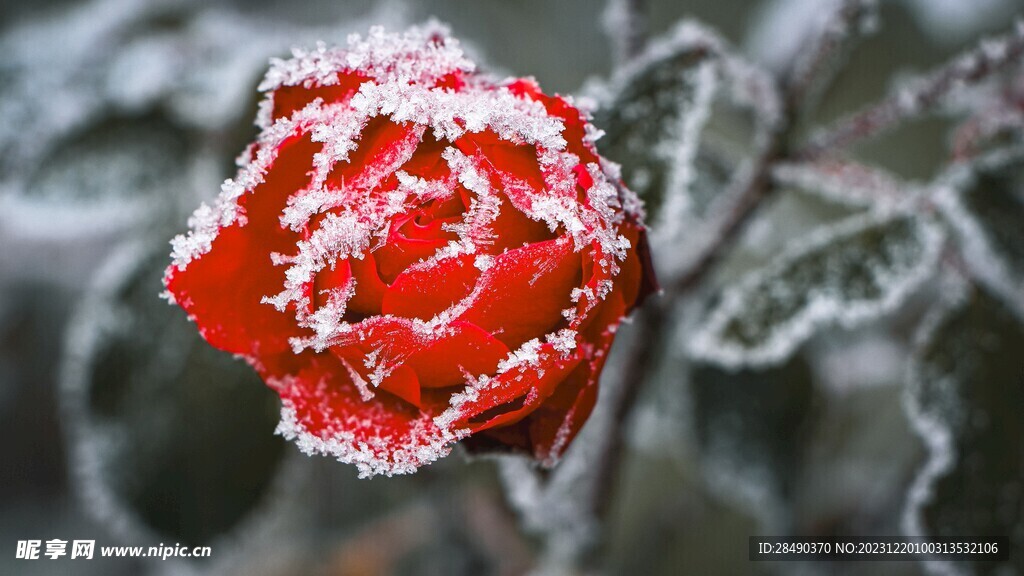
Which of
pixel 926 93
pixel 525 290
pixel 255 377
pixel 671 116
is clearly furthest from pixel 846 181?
pixel 255 377

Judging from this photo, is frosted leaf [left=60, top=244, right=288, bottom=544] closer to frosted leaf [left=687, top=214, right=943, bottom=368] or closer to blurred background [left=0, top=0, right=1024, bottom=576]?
blurred background [left=0, top=0, right=1024, bottom=576]

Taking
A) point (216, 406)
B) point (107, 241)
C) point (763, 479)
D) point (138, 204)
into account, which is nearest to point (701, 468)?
point (763, 479)

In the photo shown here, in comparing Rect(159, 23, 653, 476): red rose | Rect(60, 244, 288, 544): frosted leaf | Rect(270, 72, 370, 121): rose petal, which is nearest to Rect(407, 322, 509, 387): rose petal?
Rect(159, 23, 653, 476): red rose

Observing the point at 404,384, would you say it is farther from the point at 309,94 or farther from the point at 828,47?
the point at 828,47

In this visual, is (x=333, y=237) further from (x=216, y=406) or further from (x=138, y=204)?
(x=138, y=204)

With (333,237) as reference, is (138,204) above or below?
above

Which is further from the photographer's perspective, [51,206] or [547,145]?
[51,206]
